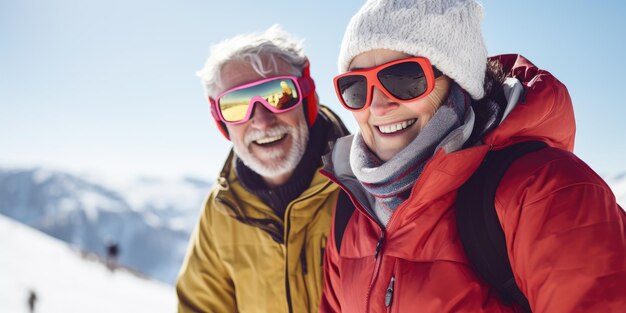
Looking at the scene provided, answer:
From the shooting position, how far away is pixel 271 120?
3.35 metres

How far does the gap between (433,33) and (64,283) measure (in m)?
18.9

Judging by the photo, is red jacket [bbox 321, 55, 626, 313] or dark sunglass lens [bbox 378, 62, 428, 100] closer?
red jacket [bbox 321, 55, 626, 313]

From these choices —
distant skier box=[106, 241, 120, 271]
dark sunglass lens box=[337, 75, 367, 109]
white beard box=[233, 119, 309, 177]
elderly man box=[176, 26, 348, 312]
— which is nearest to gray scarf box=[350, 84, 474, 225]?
dark sunglass lens box=[337, 75, 367, 109]

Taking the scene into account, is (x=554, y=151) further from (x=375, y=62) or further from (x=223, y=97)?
(x=223, y=97)

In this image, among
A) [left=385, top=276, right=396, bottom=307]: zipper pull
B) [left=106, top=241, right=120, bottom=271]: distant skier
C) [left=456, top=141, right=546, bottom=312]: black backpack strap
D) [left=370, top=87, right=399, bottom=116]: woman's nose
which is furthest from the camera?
[left=106, top=241, right=120, bottom=271]: distant skier

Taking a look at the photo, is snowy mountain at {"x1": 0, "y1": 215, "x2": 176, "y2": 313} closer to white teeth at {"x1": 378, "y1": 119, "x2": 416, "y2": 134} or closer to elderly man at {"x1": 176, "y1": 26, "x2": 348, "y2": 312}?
elderly man at {"x1": 176, "y1": 26, "x2": 348, "y2": 312}

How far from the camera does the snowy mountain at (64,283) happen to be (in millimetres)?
13422

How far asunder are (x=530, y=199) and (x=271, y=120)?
2.22 meters

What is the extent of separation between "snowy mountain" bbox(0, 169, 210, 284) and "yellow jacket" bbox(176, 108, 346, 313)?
106m

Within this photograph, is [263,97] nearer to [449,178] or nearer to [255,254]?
[255,254]

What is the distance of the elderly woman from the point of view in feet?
4.48

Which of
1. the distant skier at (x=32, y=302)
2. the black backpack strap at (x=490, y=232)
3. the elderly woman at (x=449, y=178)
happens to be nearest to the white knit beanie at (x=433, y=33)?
the elderly woman at (x=449, y=178)

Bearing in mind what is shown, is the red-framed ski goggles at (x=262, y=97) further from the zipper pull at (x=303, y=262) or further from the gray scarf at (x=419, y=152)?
the gray scarf at (x=419, y=152)

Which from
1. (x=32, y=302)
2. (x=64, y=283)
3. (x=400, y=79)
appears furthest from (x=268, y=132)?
(x=64, y=283)
